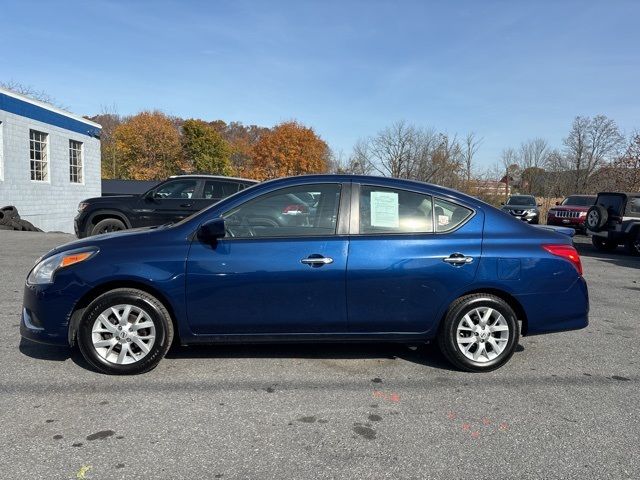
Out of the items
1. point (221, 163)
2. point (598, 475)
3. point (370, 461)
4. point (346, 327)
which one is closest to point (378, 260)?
point (346, 327)

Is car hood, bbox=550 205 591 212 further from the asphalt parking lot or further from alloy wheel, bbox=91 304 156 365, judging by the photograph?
alloy wheel, bbox=91 304 156 365

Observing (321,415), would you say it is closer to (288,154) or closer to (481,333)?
(481,333)

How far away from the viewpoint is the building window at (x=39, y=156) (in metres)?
19.0

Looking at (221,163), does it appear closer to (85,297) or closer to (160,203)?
(160,203)

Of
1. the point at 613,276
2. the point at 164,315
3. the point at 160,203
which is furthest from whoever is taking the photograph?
the point at 160,203

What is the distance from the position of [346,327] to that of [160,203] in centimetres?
736

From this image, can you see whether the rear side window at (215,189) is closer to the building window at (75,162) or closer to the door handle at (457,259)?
the door handle at (457,259)

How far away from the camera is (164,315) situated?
3928 mm

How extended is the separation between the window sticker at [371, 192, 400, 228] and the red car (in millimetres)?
17033

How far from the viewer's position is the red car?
1881cm

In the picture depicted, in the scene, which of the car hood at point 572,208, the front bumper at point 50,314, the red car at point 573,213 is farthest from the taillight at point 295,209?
the car hood at point 572,208

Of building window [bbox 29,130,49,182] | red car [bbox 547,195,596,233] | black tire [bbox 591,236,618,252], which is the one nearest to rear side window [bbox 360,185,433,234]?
black tire [bbox 591,236,618,252]

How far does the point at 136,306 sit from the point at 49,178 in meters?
18.9

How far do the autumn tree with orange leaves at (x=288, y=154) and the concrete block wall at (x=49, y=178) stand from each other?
31.9 metres
